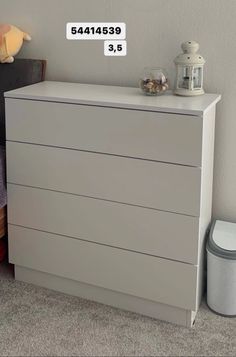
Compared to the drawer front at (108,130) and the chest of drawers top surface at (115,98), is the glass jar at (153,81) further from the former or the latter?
the drawer front at (108,130)

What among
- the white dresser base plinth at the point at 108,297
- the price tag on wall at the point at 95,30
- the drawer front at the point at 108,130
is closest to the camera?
the drawer front at the point at 108,130

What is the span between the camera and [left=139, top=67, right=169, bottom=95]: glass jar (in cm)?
217

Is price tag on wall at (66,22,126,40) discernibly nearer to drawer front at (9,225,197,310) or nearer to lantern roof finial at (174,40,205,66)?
lantern roof finial at (174,40,205,66)

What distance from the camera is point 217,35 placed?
7.19 feet

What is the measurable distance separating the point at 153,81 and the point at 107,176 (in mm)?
446

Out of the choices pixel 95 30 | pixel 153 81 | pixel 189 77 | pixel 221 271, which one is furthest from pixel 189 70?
pixel 221 271

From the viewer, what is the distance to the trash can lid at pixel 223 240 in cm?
209

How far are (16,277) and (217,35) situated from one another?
1.45 metres

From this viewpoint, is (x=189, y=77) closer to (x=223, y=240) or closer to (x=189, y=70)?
(x=189, y=70)

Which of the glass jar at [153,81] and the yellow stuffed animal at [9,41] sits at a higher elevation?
the yellow stuffed animal at [9,41]

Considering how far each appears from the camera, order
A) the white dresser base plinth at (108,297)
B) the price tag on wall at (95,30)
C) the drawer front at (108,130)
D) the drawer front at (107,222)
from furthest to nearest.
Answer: the price tag on wall at (95,30)
the white dresser base plinth at (108,297)
the drawer front at (107,222)
the drawer front at (108,130)

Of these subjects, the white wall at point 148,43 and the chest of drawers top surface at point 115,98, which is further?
the white wall at point 148,43

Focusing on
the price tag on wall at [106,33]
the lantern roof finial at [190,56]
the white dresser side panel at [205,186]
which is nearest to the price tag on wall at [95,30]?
the price tag on wall at [106,33]

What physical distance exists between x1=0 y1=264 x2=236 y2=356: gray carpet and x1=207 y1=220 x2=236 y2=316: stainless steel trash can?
58 millimetres
